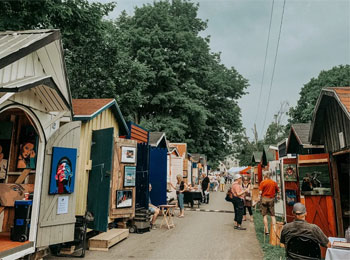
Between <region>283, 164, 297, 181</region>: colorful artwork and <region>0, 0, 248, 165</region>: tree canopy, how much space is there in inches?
454

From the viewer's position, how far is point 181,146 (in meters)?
26.5

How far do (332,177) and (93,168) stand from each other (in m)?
6.83

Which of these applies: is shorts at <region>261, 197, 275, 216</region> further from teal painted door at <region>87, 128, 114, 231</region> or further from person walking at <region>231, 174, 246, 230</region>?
teal painted door at <region>87, 128, 114, 231</region>

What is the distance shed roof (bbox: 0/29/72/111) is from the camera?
193 inches

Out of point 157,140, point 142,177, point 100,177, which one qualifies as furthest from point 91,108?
point 157,140

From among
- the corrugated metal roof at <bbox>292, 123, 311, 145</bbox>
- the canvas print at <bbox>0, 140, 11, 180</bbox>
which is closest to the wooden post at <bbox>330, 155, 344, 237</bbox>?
the corrugated metal roof at <bbox>292, 123, 311, 145</bbox>

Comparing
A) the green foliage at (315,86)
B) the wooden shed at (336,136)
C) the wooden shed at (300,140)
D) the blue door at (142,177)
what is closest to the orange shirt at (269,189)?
the wooden shed at (336,136)

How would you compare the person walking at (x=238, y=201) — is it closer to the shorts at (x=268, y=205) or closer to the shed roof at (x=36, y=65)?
the shorts at (x=268, y=205)

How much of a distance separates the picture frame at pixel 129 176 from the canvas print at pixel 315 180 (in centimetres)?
537

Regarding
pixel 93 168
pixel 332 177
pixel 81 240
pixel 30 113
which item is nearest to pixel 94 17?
pixel 93 168

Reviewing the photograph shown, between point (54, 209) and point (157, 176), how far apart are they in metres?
6.79

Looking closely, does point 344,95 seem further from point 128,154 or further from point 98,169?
→ point 98,169

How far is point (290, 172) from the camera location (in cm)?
1147

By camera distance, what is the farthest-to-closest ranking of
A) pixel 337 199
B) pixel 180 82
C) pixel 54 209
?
pixel 180 82, pixel 337 199, pixel 54 209
